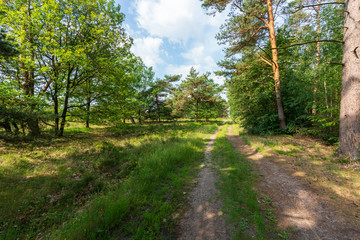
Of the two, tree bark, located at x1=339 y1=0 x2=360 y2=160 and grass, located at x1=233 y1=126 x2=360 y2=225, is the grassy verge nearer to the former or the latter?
grass, located at x1=233 y1=126 x2=360 y2=225

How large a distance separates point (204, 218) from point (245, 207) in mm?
1133

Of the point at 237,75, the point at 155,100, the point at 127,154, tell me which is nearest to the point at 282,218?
the point at 127,154

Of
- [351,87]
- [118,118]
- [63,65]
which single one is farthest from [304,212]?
[63,65]

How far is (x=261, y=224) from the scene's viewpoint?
8.21ft

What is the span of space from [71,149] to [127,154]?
3673 millimetres

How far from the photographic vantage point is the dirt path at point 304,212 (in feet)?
7.41

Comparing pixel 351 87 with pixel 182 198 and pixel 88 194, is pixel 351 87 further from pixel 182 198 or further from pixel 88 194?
pixel 88 194

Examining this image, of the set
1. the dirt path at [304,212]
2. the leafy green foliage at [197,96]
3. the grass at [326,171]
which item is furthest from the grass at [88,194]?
the leafy green foliage at [197,96]

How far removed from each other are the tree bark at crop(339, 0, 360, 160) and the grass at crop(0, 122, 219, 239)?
20.6ft

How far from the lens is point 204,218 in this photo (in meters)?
2.78

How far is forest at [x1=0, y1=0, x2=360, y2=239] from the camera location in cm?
302

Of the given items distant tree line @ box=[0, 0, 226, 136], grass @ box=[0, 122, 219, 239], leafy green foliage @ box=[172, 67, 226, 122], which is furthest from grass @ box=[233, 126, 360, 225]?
leafy green foliage @ box=[172, 67, 226, 122]

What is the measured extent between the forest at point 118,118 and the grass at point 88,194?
31mm

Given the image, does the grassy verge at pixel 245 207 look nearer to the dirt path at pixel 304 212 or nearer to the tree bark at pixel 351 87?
the dirt path at pixel 304 212
